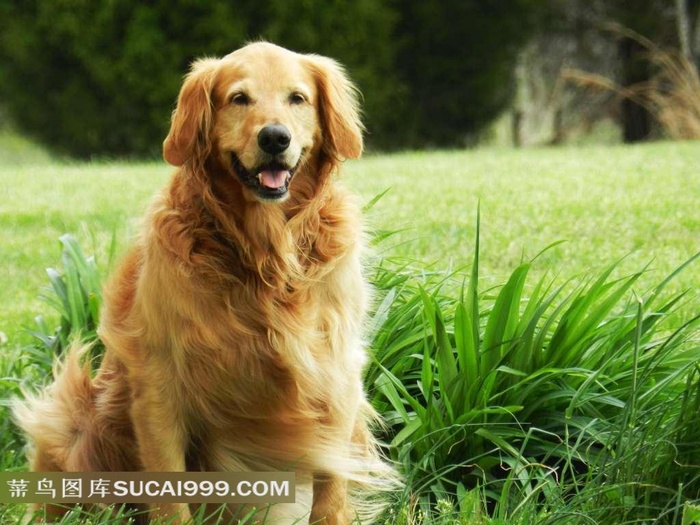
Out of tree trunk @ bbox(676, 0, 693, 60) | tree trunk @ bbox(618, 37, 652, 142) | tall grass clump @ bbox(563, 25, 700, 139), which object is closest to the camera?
tall grass clump @ bbox(563, 25, 700, 139)

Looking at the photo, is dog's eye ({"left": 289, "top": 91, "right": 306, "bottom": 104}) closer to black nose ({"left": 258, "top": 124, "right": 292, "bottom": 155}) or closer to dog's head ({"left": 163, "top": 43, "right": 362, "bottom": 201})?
dog's head ({"left": 163, "top": 43, "right": 362, "bottom": 201})

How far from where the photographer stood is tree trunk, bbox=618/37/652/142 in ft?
42.2

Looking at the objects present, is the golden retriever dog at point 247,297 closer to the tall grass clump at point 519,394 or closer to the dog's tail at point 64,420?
the dog's tail at point 64,420

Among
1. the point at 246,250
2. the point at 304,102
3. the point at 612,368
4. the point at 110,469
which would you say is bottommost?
the point at 110,469

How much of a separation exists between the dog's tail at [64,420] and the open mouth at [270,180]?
794mm

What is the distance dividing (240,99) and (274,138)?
184 mm

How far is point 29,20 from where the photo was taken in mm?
11781

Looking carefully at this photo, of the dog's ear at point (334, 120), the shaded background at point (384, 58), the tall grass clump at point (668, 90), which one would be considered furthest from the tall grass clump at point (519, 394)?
the shaded background at point (384, 58)

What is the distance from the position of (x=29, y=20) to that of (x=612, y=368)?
10.4 metres

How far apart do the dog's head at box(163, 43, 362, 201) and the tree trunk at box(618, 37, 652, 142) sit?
35.9ft

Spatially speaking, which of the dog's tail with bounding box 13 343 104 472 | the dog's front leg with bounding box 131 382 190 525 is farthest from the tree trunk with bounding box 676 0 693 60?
the dog's front leg with bounding box 131 382 190 525

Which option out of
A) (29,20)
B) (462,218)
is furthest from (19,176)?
(462,218)

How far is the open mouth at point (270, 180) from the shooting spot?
2.48 metres

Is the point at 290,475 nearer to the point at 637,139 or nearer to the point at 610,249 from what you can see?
the point at 610,249
